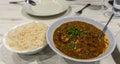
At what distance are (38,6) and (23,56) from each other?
1.29 feet

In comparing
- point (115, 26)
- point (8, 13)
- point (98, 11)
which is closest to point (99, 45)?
point (115, 26)

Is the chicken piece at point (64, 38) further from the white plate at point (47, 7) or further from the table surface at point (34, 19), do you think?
the white plate at point (47, 7)

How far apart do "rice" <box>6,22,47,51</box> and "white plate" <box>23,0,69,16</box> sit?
192 mm

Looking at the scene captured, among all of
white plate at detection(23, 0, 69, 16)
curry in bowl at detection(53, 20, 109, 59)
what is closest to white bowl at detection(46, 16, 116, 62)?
curry in bowl at detection(53, 20, 109, 59)

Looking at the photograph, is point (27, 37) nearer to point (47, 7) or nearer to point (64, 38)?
point (64, 38)

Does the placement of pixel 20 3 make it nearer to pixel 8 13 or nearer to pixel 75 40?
pixel 8 13

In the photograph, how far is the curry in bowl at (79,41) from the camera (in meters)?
0.77

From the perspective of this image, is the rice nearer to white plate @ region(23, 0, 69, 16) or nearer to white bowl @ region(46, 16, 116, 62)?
white bowl @ region(46, 16, 116, 62)

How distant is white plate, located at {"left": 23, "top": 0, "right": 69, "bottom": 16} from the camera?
1.10m

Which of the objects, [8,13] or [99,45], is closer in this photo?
[99,45]

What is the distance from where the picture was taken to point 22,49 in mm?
810

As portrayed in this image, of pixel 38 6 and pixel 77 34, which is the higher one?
pixel 77 34

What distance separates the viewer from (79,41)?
0.81 metres

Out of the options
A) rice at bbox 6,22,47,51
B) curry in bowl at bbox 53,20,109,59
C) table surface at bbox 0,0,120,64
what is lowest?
table surface at bbox 0,0,120,64
